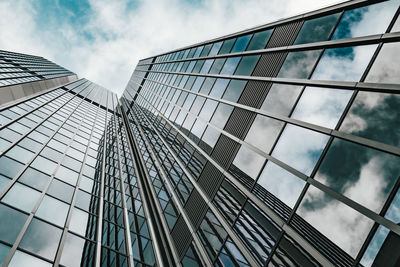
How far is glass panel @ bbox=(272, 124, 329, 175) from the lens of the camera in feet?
29.2

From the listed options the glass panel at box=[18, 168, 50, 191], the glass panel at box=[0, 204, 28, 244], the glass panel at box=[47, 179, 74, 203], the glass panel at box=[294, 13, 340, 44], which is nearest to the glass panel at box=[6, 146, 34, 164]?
the glass panel at box=[18, 168, 50, 191]

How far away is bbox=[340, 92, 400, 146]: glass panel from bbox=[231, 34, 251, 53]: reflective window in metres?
11.9

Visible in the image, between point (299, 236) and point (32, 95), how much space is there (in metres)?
31.7

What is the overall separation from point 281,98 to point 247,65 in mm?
5580

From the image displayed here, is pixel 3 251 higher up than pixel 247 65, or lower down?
lower down

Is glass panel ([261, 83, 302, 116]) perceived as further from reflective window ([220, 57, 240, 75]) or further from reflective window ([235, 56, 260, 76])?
reflective window ([220, 57, 240, 75])

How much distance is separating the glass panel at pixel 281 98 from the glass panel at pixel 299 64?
58 cm

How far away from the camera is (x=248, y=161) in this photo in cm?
1212

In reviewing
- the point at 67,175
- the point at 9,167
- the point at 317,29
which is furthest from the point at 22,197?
the point at 317,29

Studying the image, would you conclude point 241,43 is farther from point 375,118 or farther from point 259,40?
point 375,118

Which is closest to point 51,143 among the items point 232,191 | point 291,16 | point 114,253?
point 114,253

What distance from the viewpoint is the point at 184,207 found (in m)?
15.3

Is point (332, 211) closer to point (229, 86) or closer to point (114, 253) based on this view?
point (114, 253)

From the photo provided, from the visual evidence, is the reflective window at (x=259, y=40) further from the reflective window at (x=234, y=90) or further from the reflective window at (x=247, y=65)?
the reflective window at (x=234, y=90)
